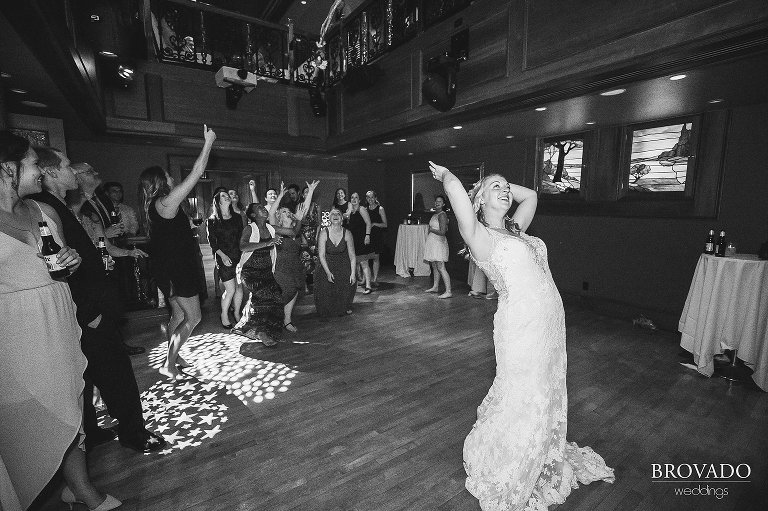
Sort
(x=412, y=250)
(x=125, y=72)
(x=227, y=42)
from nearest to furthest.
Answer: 1. (x=125, y=72)
2. (x=227, y=42)
3. (x=412, y=250)

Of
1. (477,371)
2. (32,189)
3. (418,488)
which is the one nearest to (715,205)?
(477,371)

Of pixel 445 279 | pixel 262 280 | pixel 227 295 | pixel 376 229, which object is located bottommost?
pixel 445 279

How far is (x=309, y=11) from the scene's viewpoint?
8430 millimetres

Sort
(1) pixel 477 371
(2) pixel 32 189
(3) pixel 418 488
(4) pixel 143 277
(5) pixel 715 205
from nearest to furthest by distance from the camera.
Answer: (2) pixel 32 189 < (3) pixel 418 488 < (1) pixel 477 371 < (5) pixel 715 205 < (4) pixel 143 277

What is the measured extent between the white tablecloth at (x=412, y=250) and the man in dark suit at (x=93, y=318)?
581cm

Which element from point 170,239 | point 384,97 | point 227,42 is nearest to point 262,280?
point 170,239

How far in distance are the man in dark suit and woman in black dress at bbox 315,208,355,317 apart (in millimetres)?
2872

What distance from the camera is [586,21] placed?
127 inches

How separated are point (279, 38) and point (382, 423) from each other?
7.28 metres

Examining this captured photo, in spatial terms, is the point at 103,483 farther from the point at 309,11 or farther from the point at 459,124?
→ the point at 309,11

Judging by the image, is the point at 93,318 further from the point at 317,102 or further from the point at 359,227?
the point at 317,102

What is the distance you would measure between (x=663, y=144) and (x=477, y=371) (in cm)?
397

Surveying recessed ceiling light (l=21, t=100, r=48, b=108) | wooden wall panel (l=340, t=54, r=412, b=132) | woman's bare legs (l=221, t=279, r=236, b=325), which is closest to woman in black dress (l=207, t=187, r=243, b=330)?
woman's bare legs (l=221, t=279, r=236, b=325)

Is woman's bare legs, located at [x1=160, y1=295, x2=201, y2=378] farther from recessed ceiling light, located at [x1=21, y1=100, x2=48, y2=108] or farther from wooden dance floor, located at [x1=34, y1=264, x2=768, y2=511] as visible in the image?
recessed ceiling light, located at [x1=21, y1=100, x2=48, y2=108]
